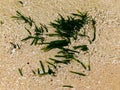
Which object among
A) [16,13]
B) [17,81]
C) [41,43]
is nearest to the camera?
[17,81]

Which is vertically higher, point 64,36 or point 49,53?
point 64,36

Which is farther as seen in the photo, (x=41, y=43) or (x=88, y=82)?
(x=41, y=43)

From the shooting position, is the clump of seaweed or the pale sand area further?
the clump of seaweed

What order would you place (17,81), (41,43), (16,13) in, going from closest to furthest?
(17,81) → (41,43) → (16,13)

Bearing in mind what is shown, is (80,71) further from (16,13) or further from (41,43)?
(16,13)

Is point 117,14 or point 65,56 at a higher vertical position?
point 117,14

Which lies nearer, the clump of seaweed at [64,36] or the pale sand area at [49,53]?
the pale sand area at [49,53]

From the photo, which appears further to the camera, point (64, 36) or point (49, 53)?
point (64, 36)

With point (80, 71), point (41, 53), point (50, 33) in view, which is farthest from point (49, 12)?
point (80, 71)
